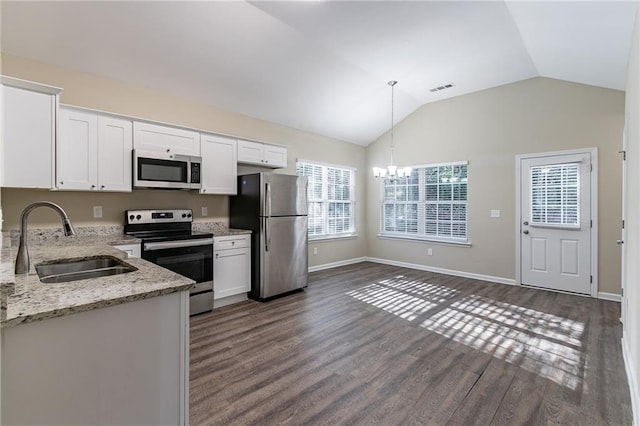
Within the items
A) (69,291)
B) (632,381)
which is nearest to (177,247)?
(69,291)

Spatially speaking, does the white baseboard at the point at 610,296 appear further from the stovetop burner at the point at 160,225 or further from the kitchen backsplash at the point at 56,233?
the kitchen backsplash at the point at 56,233

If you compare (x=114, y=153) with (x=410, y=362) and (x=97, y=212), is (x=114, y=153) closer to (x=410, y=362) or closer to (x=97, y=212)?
(x=97, y=212)

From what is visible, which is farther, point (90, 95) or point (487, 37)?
point (487, 37)

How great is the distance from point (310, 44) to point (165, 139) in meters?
2.06

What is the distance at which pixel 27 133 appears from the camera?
259 cm

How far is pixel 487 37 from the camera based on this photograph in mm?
3717

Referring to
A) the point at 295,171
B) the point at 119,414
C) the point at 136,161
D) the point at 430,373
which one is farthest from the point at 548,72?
the point at 119,414

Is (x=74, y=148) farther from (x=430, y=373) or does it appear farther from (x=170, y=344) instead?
(x=430, y=373)

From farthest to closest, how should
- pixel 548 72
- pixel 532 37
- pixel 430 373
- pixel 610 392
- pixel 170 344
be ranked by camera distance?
pixel 548 72
pixel 532 37
pixel 430 373
pixel 610 392
pixel 170 344

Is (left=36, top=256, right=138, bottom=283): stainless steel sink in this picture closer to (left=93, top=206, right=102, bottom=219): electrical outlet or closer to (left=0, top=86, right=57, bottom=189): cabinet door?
(left=0, top=86, right=57, bottom=189): cabinet door

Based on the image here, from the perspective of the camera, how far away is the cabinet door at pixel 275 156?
466 cm

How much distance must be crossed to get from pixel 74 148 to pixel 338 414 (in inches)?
130

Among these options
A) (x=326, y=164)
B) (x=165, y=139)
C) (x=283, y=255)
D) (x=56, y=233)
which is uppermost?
(x=326, y=164)

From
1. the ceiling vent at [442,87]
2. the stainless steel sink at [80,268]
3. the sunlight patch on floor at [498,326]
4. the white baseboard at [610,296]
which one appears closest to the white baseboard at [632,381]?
the sunlight patch on floor at [498,326]
